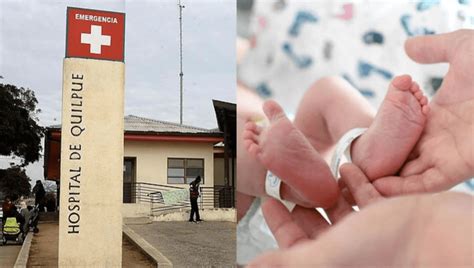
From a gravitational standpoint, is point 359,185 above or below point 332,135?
below

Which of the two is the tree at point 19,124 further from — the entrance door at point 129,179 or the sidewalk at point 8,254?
the sidewalk at point 8,254

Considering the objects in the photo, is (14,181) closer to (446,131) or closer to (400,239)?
(446,131)

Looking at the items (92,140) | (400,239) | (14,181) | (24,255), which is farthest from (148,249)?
(14,181)

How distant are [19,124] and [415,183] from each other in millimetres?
8207

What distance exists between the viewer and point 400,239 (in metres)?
1.04

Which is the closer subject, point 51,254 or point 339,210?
point 339,210

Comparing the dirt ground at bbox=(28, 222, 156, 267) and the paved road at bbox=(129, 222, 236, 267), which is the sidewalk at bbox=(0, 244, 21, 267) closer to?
the dirt ground at bbox=(28, 222, 156, 267)

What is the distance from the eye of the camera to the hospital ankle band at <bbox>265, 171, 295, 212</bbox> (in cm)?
158

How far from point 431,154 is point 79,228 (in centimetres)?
285

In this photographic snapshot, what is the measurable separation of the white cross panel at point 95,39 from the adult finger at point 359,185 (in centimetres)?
252

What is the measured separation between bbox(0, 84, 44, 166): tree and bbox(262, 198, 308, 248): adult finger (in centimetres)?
746

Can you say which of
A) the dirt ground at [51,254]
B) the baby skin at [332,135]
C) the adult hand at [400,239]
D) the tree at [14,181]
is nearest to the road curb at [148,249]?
the dirt ground at [51,254]

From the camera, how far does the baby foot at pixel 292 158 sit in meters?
1.52

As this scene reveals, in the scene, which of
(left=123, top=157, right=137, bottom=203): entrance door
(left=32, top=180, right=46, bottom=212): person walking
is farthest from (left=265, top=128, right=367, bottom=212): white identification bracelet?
(left=32, top=180, right=46, bottom=212): person walking
